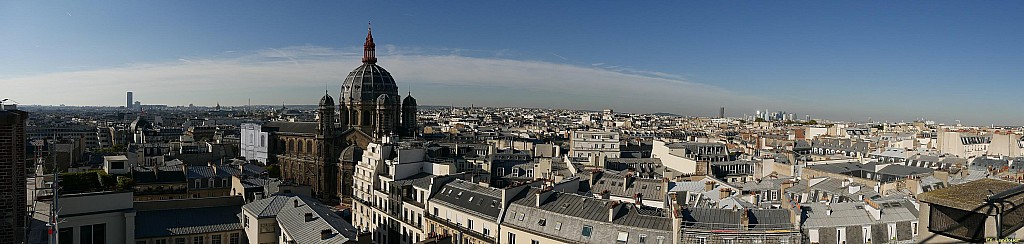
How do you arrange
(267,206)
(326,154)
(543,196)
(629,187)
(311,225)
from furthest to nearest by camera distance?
(326,154) < (629,187) < (543,196) < (267,206) < (311,225)

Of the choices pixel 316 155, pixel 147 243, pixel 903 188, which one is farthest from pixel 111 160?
pixel 903 188

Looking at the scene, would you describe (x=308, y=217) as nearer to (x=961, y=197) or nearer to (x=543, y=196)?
(x=543, y=196)

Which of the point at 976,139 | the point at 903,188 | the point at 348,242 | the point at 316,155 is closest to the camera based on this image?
the point at 348,242

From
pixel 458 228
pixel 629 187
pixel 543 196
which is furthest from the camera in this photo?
pixel 629 187

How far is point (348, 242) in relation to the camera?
22.1 m

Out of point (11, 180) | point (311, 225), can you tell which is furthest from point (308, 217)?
point (11, 180)

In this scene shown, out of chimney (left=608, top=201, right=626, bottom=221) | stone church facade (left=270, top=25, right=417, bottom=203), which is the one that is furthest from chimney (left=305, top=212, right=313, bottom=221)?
stone church facade (left=270, top=25, right=417, bottom=203)

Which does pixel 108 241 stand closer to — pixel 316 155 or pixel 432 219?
pixel 432 219

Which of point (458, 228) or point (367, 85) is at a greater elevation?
point (367, 85)

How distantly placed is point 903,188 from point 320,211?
3495 centimetres

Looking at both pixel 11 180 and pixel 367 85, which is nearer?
pixel 11 180

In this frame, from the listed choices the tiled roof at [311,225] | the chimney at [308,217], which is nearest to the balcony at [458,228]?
the tiled roof at [311,225]

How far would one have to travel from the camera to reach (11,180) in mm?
13742

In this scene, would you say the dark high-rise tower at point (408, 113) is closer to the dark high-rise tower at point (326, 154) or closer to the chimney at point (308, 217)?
the dark high-rise tower at point (326, 154)
